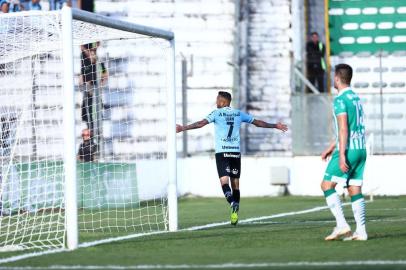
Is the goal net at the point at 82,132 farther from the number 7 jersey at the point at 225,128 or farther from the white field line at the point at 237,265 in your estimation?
the white field line at the point at 237,265

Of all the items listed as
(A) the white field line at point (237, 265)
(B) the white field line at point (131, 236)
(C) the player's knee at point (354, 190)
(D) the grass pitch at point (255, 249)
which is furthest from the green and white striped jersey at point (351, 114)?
(B) the white field line at point (131, 236)

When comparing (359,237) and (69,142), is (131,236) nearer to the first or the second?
(69,142)

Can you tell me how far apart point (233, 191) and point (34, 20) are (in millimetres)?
4177

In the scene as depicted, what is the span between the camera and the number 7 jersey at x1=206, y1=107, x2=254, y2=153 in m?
16.3

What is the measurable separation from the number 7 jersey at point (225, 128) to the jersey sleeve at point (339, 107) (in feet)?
13.9

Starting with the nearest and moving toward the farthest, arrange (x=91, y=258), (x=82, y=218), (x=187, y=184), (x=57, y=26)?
1. (x=91, y=258)
2. (x=57, y=26)
3. (x=82, y=218)
4. (x=187, y=184)

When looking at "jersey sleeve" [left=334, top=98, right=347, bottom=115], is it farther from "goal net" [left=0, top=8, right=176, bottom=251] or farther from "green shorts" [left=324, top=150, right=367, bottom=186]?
"goal net" [left=0, top=8, right=176, bottom=251]

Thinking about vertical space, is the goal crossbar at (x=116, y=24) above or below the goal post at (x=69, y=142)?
above

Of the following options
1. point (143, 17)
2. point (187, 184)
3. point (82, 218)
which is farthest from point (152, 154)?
point (82, 218)

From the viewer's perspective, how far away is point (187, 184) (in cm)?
2497

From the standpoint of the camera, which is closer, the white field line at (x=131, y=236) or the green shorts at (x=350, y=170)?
the white field line at (x=131, y=236)

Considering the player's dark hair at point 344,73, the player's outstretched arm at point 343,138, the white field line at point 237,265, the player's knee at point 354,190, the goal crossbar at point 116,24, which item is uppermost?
the goal crossbar at point 116,24

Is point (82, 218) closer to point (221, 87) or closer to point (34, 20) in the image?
point (34, 20)

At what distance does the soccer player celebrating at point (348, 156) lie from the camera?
12133mm
